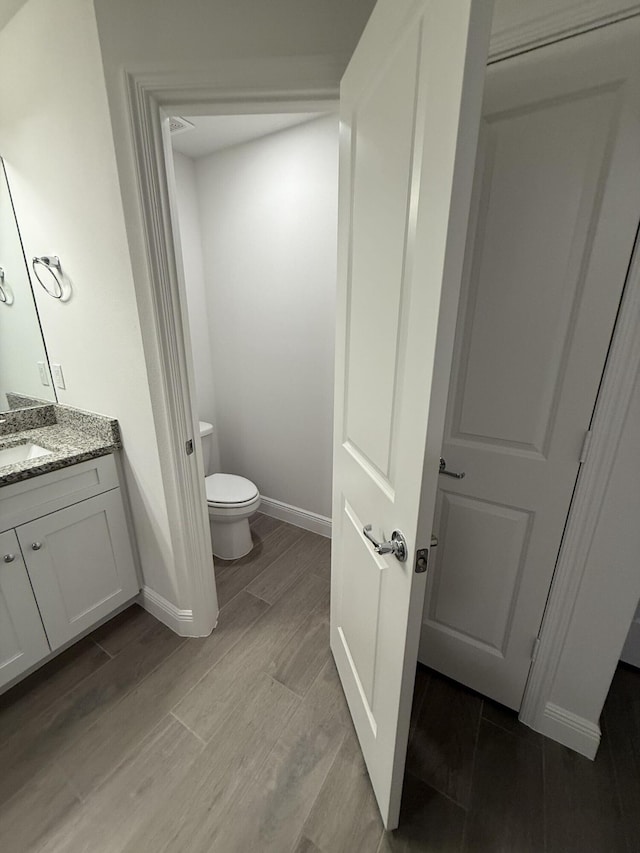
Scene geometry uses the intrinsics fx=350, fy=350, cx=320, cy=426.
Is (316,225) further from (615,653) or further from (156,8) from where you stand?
(615,653)

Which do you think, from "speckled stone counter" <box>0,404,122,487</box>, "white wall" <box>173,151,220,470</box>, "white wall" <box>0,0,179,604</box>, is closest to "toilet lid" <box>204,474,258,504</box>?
"white wall" <box>173,151,220,470</box>

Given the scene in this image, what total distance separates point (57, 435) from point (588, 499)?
81.3 inches

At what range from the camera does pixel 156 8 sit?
977 mm

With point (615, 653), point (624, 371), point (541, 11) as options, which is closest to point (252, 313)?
point (541, 11)

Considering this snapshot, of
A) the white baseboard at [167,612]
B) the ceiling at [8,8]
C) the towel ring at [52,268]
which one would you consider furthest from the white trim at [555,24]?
the white baseboard at [167,612]

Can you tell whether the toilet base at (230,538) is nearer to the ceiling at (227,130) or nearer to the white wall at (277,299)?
the white wall at (277,299)

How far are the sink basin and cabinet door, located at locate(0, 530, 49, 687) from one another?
1.42 feet

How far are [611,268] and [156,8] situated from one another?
141cm

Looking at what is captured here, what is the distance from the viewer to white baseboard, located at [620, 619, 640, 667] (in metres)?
1.41

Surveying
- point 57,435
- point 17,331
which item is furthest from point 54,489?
point 17,331

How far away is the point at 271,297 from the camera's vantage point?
2.16 meters

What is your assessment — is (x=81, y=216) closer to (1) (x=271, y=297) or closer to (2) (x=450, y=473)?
(1) (x=271, y=297)

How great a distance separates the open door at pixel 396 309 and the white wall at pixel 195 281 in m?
1.37

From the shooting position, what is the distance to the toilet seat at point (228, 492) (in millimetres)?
1960
